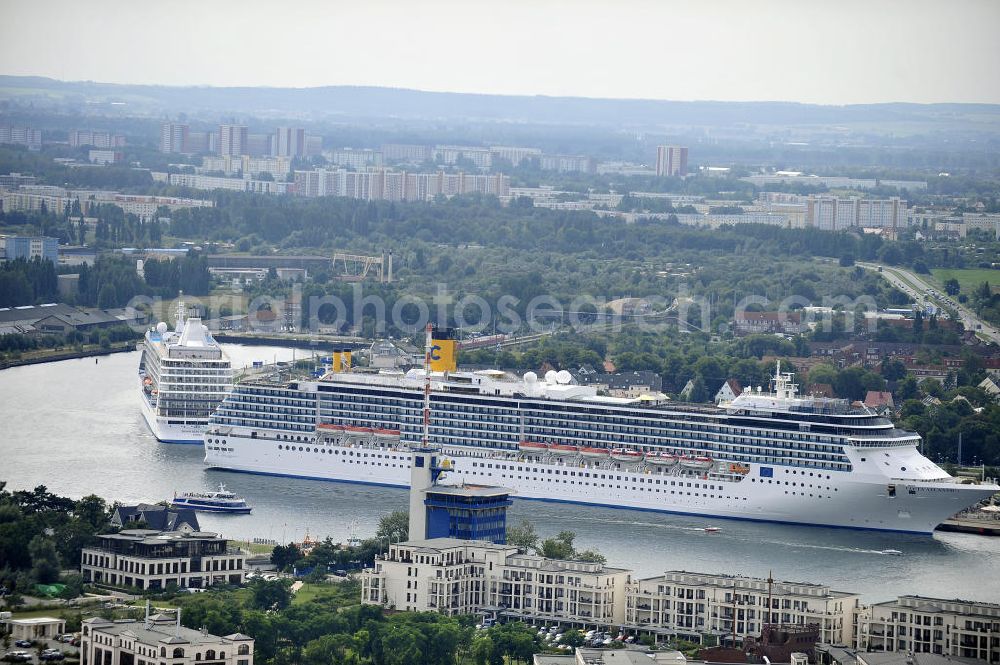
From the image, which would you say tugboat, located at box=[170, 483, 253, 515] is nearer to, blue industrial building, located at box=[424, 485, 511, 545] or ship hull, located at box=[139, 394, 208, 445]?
blue industrial building, located at box=[424, 485, 511, 545]

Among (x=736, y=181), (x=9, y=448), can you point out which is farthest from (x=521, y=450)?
(x=736, y=181)

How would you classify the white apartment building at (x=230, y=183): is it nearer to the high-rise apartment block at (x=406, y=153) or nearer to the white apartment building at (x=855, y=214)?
the white apartment building at (x=855, y=214)

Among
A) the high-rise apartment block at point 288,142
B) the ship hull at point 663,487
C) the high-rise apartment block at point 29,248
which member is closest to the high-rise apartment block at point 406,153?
the high-rise apartment block at point 288,142

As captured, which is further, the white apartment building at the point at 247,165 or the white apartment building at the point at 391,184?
the white apartment building at the point at 247,165

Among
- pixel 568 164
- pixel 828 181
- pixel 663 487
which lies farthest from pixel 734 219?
pixel 663 487

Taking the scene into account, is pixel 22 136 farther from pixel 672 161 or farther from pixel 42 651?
pixel 42 651

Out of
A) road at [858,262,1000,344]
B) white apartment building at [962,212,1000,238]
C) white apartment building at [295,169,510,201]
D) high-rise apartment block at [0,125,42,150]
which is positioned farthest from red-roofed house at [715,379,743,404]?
high-rise apartment block at [0,125,42,150]
